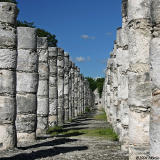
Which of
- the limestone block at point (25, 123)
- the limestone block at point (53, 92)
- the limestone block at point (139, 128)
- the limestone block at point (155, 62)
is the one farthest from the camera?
the limestone block at point (53, 92)

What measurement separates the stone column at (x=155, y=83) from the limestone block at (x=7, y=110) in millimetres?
5891

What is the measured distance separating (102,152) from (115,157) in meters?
0.88

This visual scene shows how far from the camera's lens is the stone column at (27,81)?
12008mm

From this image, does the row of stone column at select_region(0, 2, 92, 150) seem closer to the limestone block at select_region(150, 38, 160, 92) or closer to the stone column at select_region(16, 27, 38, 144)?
the stone column at select_region(16, 27, 38, 144)

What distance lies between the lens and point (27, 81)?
12.3m

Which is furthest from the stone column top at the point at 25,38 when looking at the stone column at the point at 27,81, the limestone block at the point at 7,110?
the limestone block at the point at 7,110

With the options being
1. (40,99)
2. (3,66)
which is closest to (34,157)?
(3,66)

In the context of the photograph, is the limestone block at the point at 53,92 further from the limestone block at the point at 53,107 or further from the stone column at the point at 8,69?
the stone column at the point at 8,69

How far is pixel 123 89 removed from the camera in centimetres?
1021

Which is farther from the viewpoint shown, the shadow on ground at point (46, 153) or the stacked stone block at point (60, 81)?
the stacked stone block at point (60, 81)

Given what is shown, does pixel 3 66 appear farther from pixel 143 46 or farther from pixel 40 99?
pixel 40 99

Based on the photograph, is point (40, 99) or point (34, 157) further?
point (40, 99)

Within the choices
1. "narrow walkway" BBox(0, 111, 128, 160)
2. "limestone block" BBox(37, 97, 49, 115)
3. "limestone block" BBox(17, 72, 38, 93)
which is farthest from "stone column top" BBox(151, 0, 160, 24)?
"limestone block" BBox(37, 97, 49, 115)

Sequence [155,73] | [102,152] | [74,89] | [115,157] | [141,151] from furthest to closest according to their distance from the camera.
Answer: [74,89]
[102,152]
[115,157]
[141,151]
[155,73]
